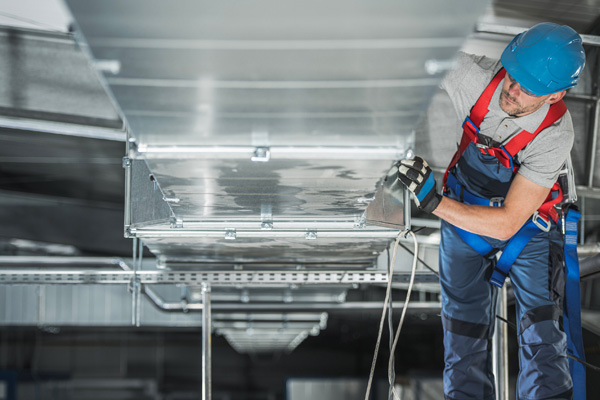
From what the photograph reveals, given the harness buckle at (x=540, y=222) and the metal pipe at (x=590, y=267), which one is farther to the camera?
the metal pipe at (x=590, y=267)

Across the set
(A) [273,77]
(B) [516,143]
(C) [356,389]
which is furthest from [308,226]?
(C) [356,389]

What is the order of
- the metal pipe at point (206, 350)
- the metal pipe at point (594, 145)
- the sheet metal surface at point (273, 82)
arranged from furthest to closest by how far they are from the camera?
1. the metal pipe at point (594, 145)
2. the metal pipe at point (206, 350)
3. the sheet metal surface at point (273, 82)

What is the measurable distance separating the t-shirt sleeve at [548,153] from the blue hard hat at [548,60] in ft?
0.84

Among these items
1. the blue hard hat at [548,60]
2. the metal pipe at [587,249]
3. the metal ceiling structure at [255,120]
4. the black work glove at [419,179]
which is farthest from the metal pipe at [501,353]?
the blue hard hat at [548,60]

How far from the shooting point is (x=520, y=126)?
2584mm

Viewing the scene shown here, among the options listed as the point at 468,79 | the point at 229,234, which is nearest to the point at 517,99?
the point at 468,79

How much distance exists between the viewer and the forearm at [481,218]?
8.77ft

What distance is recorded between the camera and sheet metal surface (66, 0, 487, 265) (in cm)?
125

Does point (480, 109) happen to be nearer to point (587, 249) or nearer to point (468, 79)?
point (468, 79)

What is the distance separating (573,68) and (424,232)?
13.1ft

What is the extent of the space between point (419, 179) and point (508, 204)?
1.51 ft

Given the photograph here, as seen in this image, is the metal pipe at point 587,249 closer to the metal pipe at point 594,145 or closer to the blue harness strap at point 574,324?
the metal pipe at point 594,145

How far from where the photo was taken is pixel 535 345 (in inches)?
110

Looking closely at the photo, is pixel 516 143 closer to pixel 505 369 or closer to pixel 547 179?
pixel 547 179
